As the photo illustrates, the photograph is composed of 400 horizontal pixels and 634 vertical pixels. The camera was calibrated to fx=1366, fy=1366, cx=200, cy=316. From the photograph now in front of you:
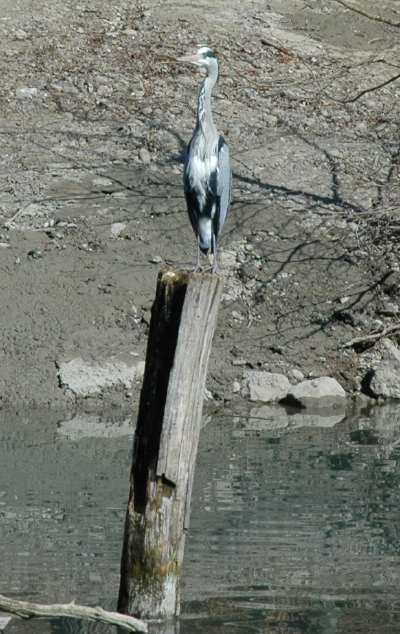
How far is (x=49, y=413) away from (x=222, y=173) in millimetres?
2535

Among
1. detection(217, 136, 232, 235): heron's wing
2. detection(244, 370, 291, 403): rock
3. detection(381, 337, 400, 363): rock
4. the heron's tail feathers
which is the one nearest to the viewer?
detection(217, 136, 232, 235): heron's wing

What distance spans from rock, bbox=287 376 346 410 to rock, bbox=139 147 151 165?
12.1ft

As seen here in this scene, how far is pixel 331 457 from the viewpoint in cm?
889

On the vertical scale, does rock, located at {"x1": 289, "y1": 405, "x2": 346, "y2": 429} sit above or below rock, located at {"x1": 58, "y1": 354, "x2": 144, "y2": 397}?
below

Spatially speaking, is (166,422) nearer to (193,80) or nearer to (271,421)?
(271,421)

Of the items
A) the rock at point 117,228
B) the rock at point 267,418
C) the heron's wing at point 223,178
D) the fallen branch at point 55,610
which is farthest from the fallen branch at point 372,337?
the fallen branch at point 55,610

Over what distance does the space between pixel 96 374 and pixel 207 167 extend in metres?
2.47

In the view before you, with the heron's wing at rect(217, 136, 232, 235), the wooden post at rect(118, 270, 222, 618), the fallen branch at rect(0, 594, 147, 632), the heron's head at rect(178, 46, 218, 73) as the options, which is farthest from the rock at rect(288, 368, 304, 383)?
the fallen branch at rect(0, 594, 147, 632)

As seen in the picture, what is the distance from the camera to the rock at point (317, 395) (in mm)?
10227

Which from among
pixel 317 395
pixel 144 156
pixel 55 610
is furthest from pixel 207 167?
pixel 144 156

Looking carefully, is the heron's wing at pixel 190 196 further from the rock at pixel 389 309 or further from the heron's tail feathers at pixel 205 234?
the rock at pixel 389 309

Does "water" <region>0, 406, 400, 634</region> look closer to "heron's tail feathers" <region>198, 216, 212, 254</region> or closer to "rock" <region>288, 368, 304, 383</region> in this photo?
"rock" <region>288, 368, 304, 383</region>

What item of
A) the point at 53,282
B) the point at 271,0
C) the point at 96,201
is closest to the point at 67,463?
the point at 53,282

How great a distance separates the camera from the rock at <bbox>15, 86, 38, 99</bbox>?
47.5 ft
